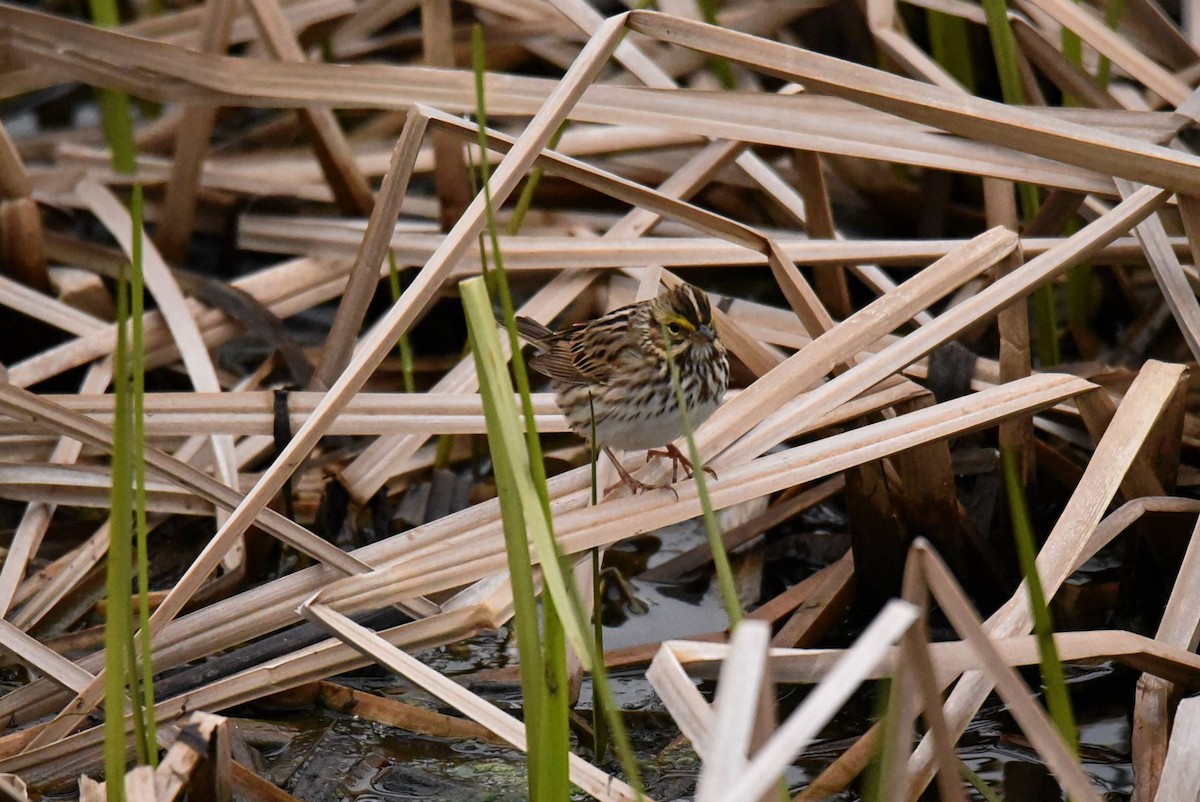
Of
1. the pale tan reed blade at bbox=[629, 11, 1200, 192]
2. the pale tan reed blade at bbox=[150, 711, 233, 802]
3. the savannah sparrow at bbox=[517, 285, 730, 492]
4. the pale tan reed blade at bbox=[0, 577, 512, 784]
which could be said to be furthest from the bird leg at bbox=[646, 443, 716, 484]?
the pale tan reed blade at bbox=[150, 711, 233, 802]

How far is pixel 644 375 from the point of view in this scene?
4129 millimetres

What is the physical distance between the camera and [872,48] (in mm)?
6844

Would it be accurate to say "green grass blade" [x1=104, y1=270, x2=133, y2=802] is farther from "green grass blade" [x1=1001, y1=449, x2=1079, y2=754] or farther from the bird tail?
the bird tail

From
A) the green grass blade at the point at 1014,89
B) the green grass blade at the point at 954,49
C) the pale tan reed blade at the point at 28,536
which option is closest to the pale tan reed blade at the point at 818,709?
the pale tan reed blade at the point at 28,536

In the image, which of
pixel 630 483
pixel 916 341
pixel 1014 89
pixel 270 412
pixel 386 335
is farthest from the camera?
pixel 1014 89

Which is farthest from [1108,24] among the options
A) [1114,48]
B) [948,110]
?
[948,110]

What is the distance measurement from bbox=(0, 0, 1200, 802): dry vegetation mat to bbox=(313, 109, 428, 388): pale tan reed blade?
0.01 metres

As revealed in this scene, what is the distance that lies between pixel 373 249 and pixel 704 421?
3.67 feet

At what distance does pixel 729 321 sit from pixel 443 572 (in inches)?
67.6

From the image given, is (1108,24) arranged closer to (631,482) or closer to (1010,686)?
(631,482)

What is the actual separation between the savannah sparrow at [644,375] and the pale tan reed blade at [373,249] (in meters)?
0.65

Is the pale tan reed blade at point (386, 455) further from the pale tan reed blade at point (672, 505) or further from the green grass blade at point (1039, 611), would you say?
the green grass blade at point (1039, 611)

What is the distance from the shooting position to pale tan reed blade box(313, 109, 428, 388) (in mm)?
3957

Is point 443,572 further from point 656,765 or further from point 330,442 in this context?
point 330,442
